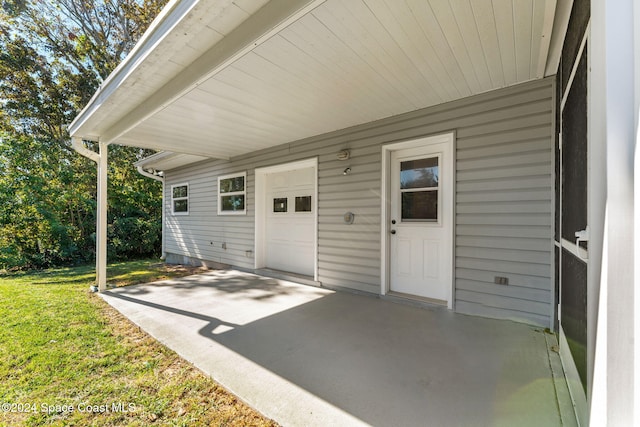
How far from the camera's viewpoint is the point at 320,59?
2.32m

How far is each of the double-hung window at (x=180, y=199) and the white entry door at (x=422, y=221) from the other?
240 inches

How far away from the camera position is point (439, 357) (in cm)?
218

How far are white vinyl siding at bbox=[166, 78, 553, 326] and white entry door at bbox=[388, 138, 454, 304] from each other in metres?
0.17

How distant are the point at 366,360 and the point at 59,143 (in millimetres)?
12015

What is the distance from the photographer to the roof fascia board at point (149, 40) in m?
1.80

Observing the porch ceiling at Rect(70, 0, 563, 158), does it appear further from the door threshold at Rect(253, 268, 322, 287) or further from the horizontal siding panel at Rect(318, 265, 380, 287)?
the door threshold at Rect(253, 268, 322, 287)

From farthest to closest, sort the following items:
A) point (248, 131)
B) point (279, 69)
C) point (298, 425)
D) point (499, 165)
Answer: point (248, 131) → point (499, 165) → point (279, 69) → point (298, 425)

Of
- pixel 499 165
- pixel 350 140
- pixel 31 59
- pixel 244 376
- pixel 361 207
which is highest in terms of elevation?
pixel 31 59

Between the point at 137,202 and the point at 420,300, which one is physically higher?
the point at 137,202

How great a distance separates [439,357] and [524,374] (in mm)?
557

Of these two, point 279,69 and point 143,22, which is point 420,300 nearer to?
point 279,69

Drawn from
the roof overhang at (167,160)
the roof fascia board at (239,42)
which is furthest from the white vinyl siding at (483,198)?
the roof overhang at (167,160)

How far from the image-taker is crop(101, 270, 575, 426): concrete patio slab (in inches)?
63.1

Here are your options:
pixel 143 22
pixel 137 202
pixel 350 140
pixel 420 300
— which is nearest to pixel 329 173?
Result: pixel 350 140
